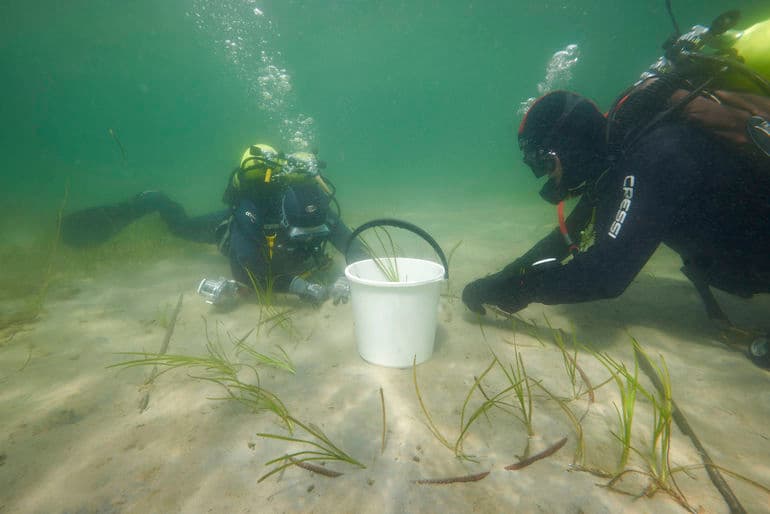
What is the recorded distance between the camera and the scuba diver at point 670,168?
228 cm

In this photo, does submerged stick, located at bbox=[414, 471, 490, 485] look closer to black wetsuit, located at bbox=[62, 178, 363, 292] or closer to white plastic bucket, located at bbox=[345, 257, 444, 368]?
white plastic bucket, located at bbox=[345, 257, 444, 368]

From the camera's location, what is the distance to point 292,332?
3.38 metres

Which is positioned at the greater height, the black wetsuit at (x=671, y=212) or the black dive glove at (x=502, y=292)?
the black wetsuit at (x=671, y=212)

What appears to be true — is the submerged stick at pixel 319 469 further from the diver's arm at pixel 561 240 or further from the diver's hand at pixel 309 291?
the diver's arm at pixel 561 240

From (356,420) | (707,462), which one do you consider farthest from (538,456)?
(356,420)

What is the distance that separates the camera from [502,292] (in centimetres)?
296

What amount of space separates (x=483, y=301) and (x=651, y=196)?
1490 mm

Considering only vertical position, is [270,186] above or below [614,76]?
below

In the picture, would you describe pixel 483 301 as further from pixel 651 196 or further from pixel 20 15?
pixel 20 15

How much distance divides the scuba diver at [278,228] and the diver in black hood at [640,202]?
218cm

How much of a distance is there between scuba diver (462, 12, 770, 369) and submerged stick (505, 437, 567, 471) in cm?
124

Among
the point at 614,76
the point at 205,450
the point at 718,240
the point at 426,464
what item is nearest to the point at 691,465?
the point at 426,464

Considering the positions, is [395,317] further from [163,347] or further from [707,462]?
[163,347]

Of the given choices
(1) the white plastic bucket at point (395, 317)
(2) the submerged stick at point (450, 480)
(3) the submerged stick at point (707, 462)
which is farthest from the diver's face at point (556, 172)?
(2) the submerged stick at point (450, 480)
